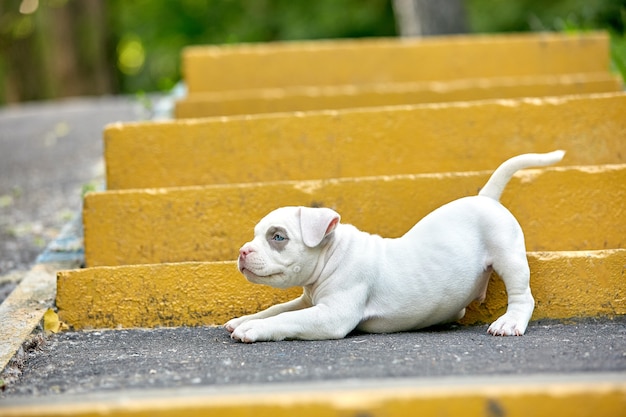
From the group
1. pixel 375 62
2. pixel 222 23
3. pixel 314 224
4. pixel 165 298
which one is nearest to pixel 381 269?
pixel 314 224

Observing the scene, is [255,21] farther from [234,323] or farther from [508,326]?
[508,326]

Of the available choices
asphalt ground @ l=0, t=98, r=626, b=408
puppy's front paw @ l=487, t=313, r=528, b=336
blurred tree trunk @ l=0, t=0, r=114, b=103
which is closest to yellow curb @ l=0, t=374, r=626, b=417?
asphalt ground @ l=0, t=98, r=626, b=408

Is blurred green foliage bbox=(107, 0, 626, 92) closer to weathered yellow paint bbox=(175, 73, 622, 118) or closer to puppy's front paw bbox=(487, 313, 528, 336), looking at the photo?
weathered yellow paint bbox=(175, 73, 622, 118)

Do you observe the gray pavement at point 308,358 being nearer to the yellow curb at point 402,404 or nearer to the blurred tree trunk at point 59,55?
the yellow curb at point 402,404

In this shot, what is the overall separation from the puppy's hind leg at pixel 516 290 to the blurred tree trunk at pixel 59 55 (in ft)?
44.7

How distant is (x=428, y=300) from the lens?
13.7ft

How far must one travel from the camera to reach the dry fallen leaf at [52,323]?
4.60 m

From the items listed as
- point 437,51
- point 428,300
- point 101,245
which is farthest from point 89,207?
point 437,51

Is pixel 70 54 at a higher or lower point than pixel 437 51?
lower

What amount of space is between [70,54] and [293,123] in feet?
38.9

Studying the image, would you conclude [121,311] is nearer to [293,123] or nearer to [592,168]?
[293,123]

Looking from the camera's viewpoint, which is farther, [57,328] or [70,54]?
[70,54]

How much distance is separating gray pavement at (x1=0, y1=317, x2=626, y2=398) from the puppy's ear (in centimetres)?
43

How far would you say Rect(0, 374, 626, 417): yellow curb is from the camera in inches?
110
